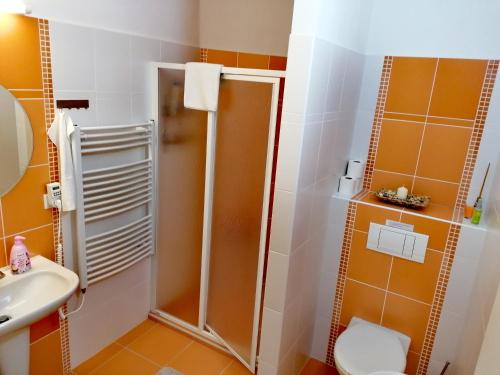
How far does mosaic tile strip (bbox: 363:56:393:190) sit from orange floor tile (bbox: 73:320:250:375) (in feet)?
4.97

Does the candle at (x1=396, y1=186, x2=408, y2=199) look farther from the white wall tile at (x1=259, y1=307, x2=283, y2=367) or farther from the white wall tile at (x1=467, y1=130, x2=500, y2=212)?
the white wall tile at (x1=259, y1=307, x2=283, y2=367)

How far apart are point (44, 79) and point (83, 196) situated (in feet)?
2.01

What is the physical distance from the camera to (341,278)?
2.47m

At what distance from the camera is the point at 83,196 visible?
6.71ft

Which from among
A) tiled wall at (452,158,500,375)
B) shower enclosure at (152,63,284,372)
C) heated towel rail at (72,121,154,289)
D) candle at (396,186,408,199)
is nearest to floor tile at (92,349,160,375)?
shower enclosure at (152,63,284,372)

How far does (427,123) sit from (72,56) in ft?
6.71

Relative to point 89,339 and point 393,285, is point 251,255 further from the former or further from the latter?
point 89,339

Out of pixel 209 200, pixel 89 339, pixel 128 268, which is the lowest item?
pixel 89 339

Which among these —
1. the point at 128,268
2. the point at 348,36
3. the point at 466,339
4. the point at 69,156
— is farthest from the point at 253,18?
the point at 466,339

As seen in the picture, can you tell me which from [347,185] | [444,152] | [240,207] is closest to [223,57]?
[240,207]

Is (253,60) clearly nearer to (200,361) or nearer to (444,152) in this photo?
(444,152)

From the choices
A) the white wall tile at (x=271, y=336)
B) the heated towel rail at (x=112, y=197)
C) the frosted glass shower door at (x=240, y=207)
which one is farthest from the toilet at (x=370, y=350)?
the heated towel rail at (x=112, y=197)

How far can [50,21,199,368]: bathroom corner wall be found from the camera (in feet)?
6.26

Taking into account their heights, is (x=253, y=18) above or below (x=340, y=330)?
above
